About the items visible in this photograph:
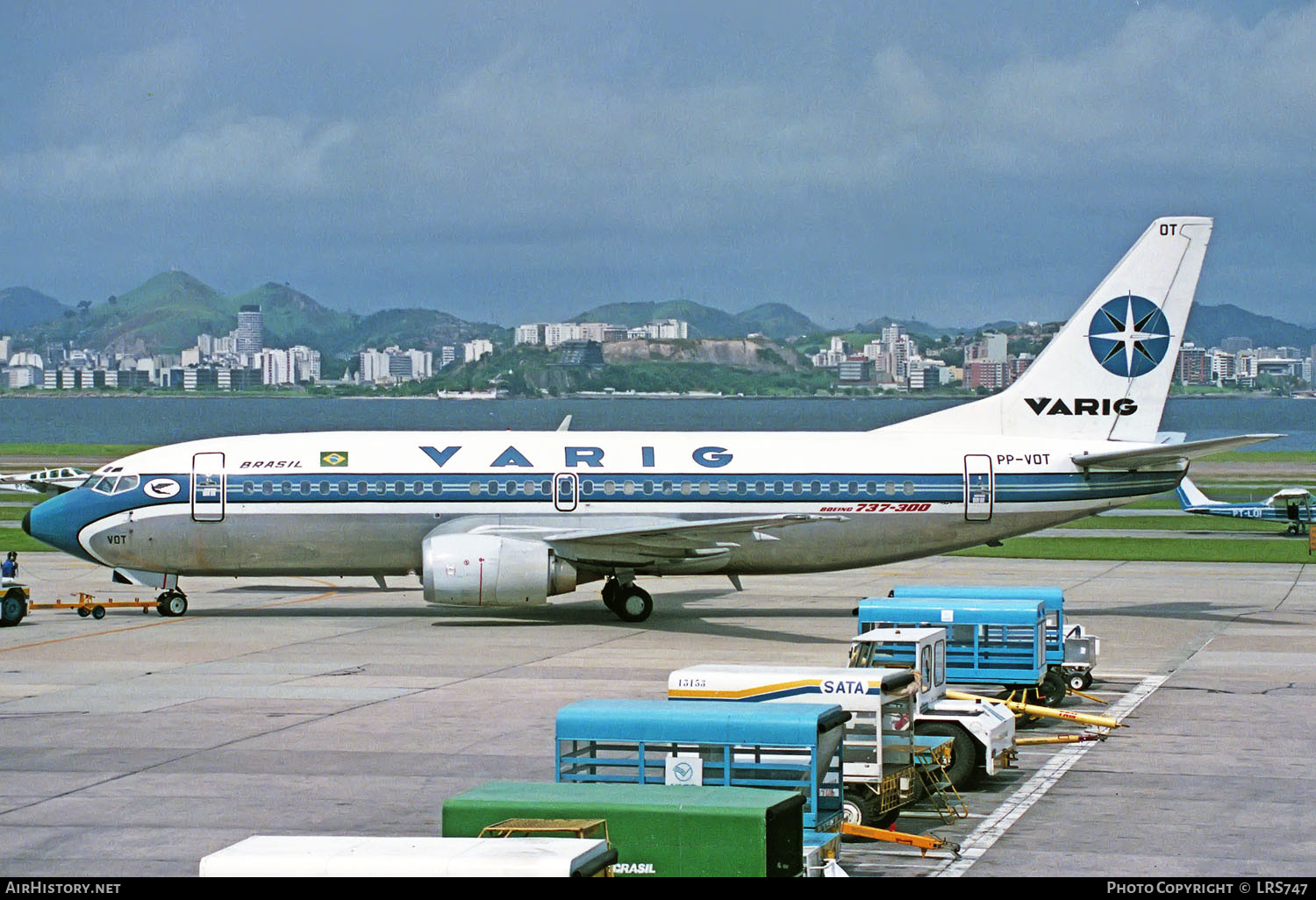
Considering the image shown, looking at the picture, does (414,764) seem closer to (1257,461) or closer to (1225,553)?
(1225,553)

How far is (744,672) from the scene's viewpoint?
19.7m

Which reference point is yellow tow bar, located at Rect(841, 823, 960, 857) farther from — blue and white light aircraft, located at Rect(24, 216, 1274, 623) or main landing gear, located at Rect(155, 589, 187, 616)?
main landing gear, located at Rect(155, 589, 187, 616)

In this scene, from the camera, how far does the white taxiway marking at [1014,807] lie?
1730 cm

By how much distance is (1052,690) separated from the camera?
1072 inches

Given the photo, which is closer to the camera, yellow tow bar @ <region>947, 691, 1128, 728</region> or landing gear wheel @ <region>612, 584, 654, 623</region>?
yellow tow bar @ <region>947, 691, 1128, 728</region>

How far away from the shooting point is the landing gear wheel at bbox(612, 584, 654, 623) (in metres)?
39.7

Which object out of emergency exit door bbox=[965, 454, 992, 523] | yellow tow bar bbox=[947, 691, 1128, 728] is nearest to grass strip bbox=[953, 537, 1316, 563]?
emergency exit door bbox=[965, 454, 992, 523]

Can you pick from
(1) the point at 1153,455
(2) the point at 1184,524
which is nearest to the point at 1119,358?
(1) the point at 1153,455

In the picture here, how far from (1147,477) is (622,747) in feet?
85.2

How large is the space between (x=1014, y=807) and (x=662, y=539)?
18970 millimetres

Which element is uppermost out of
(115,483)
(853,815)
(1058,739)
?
(115,483)

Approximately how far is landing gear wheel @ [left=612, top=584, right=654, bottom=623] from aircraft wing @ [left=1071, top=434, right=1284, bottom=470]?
11141mm

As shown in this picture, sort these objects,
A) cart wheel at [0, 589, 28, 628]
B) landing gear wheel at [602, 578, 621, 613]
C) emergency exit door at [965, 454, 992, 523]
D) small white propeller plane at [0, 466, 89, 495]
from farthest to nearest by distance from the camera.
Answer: small white propeller plane at [0, 466, 89, 495]
landing gear wheel at [602, 578, 621, 613]
emergency exit door at [965, 454, 992, 523]
cart wheel at [0, 589, 28, 628]

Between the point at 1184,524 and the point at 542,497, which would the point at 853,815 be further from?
the point at 1184,524
